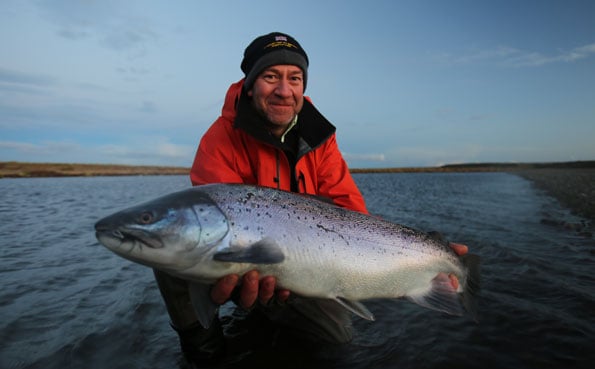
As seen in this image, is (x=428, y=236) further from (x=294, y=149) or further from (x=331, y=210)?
(x=294, y=149)

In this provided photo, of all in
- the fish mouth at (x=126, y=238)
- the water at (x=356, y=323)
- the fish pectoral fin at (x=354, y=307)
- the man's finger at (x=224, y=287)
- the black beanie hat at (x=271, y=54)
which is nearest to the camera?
the fish mouth at (x=126, y=238)

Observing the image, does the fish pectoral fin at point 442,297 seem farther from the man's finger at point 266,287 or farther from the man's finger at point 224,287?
the man's finger at point 224,287

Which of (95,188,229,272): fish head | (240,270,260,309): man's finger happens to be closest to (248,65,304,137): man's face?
(95,188,229,272): fish head

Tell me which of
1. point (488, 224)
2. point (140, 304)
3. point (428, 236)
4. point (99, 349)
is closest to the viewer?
point (428, 236)

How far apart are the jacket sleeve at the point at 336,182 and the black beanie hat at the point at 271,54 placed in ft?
3.59

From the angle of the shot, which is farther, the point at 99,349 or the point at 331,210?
the point at 99,349

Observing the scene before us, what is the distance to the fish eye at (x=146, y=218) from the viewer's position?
99.8 inches

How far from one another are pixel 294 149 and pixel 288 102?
0.58 meters

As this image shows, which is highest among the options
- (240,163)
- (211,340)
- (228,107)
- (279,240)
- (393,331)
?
(228,107)

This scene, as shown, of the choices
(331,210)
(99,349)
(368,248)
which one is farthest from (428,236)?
(99,349)

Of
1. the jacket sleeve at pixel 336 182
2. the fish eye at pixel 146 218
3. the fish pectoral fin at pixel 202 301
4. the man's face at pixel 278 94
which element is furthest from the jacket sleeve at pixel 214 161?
the fish eye at pixel 146 218

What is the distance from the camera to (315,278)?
9.72ft

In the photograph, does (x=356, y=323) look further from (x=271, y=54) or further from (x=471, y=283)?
(x=271, y=54)

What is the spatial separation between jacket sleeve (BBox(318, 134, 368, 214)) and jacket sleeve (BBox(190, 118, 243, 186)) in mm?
1090
